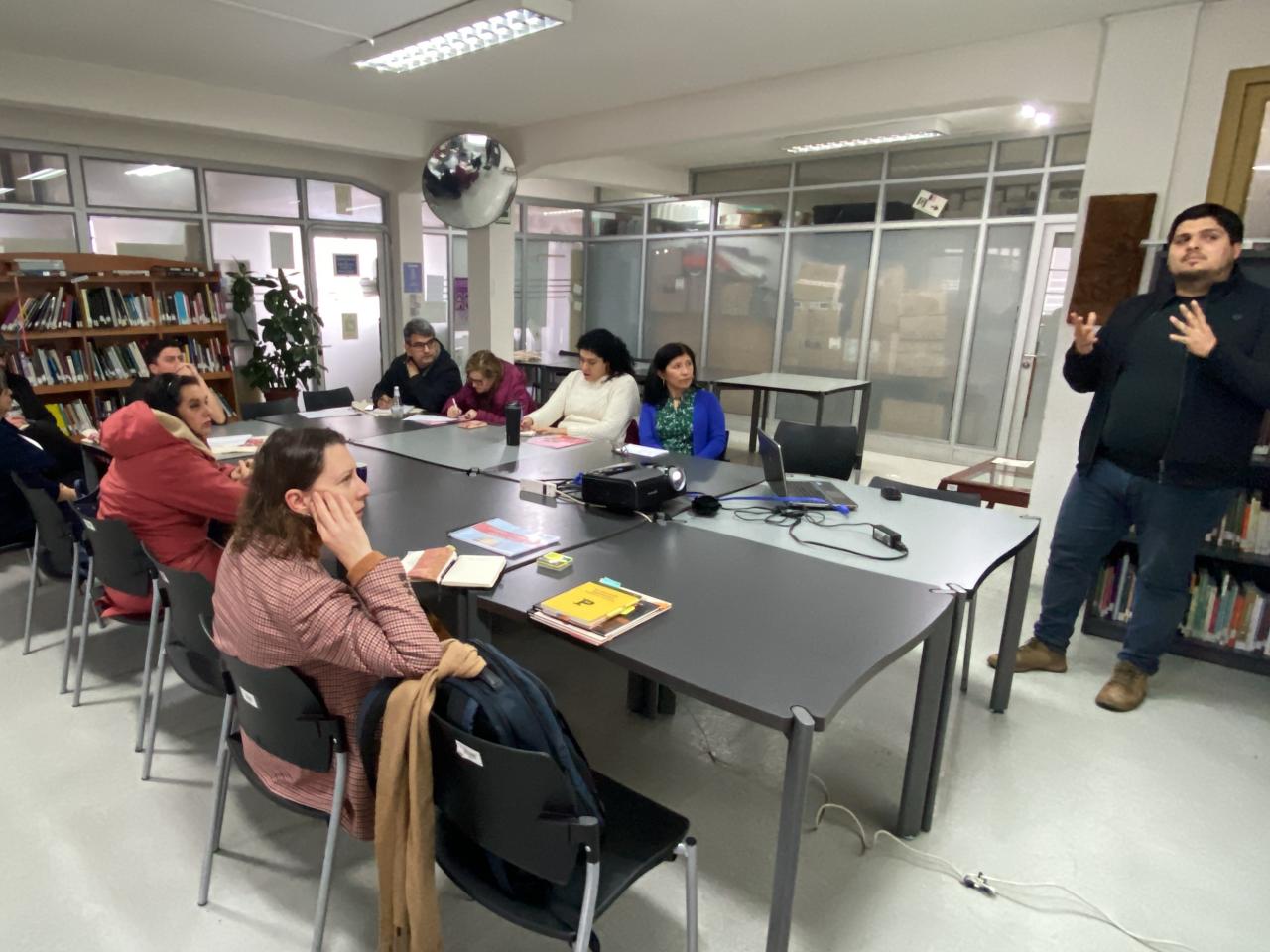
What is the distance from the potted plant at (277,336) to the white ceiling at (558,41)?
1.50 m

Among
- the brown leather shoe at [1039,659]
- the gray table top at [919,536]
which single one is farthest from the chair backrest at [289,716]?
the brown leather shoe at [1039,659]

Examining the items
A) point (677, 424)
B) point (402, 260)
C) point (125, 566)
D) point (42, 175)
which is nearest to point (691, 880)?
point (125, 566)

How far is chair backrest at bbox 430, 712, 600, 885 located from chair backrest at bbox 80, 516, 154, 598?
152 cm

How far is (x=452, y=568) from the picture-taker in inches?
70.3

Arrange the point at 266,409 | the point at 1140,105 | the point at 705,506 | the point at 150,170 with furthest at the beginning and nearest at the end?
1. the point at 150,170
2. the point at 266,409
3. the point at 1140,105
4. the point at 705,506

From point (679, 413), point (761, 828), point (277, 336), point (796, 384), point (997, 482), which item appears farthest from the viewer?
point (277, 336)

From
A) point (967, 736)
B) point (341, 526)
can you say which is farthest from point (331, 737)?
point (967, 736)

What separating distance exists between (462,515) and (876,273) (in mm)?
5610

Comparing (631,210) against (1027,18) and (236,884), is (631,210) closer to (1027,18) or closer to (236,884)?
(1027,18)

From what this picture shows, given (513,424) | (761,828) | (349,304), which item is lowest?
(761,828)

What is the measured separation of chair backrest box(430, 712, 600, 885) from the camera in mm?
1077

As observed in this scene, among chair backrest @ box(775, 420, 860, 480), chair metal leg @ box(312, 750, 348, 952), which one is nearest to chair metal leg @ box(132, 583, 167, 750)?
chair metal leg @ box(312, 750, 348, 952)

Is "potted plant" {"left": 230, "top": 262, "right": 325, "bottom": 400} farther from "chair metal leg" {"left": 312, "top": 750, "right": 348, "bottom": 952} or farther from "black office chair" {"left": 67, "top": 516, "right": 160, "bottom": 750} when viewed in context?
"chair metal leg" {"left": 312, "top": 750, "right": 348, "bottom": 952}

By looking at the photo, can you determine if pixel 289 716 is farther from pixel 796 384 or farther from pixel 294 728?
pixel 796 384
